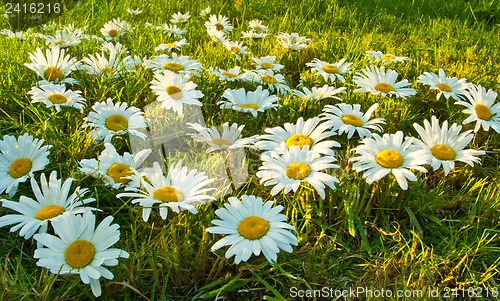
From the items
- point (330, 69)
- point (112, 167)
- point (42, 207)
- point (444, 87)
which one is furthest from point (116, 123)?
point (444, 87)

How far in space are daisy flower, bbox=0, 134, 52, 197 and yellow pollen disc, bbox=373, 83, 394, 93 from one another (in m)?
1.56

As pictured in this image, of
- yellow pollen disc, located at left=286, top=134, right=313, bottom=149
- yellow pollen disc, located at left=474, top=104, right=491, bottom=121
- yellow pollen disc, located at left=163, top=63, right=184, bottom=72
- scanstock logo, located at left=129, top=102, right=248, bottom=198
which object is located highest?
yellow pollen disc, located at left=474, top=104, right=491, bottom=121

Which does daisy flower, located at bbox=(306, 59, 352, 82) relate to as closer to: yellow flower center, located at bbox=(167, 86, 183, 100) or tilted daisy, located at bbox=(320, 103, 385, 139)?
tilted daisy, located at bbox=(320, 103, 385, 139)

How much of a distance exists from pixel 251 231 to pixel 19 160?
0.93m

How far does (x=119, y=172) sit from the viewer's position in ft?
5.54

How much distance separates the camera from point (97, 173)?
171 centimetres

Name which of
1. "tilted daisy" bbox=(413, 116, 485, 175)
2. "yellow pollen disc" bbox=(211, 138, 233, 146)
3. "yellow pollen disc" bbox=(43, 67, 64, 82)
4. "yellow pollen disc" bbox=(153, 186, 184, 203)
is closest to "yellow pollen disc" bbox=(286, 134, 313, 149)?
"yellow pollen disc" bbox=(211, 138, 233, 146)

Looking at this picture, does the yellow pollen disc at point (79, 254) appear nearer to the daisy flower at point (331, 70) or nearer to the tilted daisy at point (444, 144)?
the tilted daisy at point (444, 144)

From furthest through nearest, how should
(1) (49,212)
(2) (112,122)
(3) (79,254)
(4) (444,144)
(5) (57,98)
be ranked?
(5) (57,98), (2) (112,122), (4) (444,144), (1) (49,212), (3) (79,254)

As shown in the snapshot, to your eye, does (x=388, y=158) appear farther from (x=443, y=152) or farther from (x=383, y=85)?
(x=383, y=85)

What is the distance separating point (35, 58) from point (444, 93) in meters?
2.05

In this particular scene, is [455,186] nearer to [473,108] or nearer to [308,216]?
[473,108]

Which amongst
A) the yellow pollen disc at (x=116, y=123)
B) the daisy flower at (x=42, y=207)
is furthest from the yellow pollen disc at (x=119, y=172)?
the yellow pollen disc at (x=116, y=123)

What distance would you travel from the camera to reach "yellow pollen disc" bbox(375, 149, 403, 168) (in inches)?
66.1
